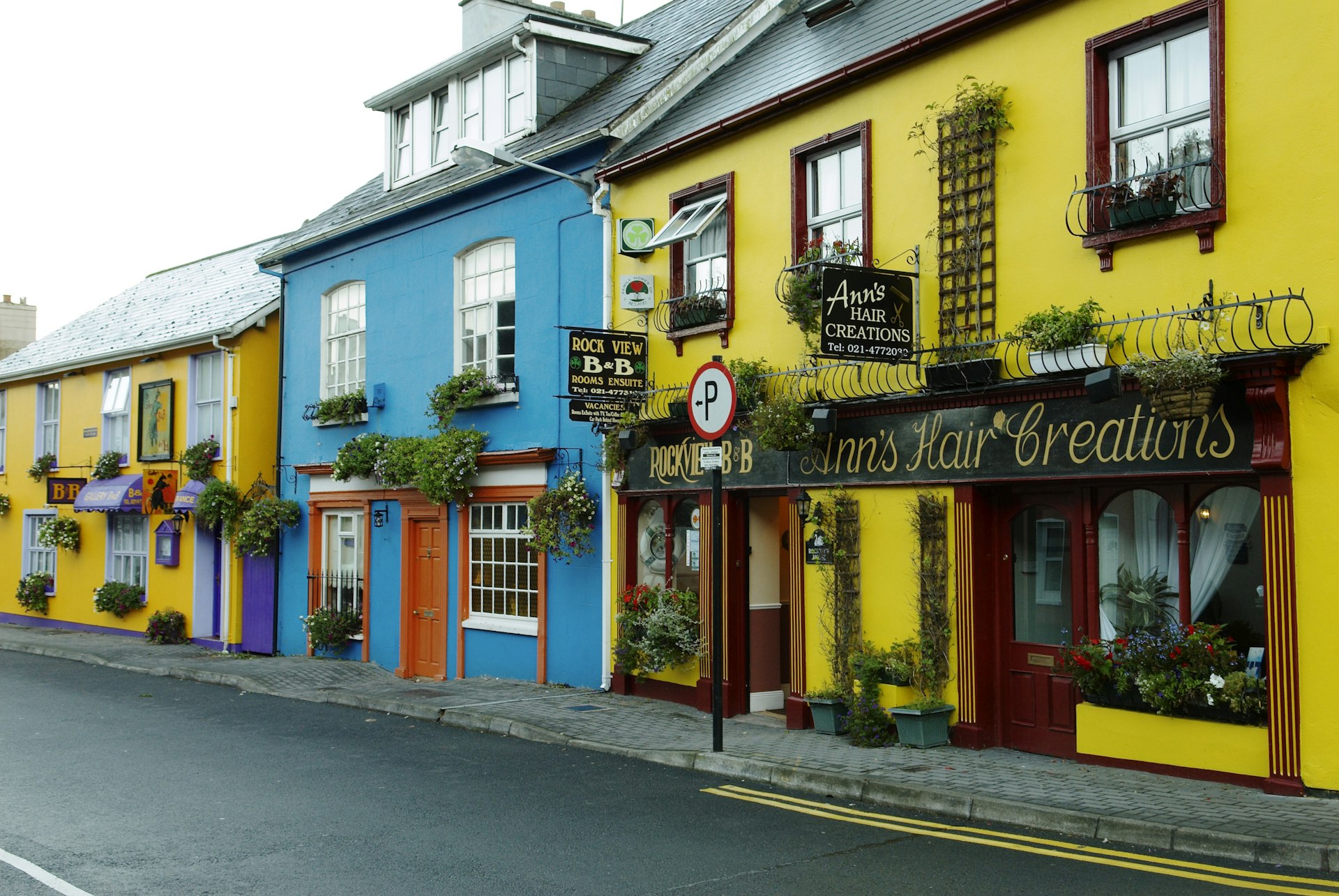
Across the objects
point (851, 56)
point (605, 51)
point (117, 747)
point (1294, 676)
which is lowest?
point (117, 747)

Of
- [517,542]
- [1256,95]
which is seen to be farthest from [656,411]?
[1256,95]

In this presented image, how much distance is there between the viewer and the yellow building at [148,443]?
849 inches

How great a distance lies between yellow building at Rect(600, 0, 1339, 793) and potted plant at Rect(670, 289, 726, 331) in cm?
3

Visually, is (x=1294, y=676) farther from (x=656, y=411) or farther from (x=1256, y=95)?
(x=656, y=411)

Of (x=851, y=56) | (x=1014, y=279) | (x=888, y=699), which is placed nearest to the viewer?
(x=1014, y=279)

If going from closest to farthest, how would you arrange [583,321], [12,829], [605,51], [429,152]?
[12,829], [583,321], [605,51], [429,152]

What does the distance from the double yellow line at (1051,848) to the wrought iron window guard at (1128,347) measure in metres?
3.38

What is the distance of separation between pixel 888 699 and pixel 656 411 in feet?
14.9

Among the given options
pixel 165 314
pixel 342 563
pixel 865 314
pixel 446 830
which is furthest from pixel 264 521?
pixel 446 830

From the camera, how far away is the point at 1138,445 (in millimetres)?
9031

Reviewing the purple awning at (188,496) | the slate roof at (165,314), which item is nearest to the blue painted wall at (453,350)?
the purple awning at (188,496)

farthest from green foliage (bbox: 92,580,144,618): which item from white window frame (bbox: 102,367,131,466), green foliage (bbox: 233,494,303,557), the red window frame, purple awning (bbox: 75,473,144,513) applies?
the red window frame

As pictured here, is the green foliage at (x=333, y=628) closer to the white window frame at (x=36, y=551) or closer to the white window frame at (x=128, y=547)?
the white window frame at (x=128, y=547)

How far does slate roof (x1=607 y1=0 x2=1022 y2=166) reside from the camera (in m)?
11.7
